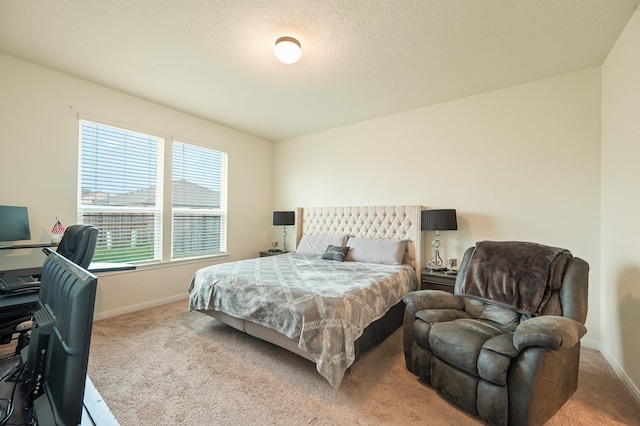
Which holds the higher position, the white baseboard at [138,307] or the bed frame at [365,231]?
the bed frame at [365,231]

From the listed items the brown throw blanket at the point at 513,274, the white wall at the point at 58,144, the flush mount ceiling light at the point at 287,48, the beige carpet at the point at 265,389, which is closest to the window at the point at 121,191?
the white wall at the point at 58,144

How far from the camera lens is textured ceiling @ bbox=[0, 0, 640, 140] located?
6.81ft

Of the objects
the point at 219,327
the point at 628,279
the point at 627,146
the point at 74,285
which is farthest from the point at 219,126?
the point at 628,279

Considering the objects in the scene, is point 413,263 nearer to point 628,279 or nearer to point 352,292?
point 352,292

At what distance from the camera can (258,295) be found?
247cm

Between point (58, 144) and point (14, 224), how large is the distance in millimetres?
1016

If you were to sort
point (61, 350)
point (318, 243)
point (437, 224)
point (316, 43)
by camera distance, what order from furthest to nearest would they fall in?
point (318, 243) < point (437, 224) < point (316, 43) < point (61, 350)

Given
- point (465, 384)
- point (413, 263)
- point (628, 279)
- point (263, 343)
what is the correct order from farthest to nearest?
1. point (413, 263)
2. point (263, 343)
3. point (628, 279)
4. point (465, 384)

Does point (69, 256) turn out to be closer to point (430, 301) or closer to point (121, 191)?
point (121, 191)

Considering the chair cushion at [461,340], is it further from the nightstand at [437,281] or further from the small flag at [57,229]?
the small flag at [57,229]

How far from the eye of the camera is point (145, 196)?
3824 mm

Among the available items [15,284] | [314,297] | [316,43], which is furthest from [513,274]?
[15,284]

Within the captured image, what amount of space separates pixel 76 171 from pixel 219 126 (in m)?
2.16

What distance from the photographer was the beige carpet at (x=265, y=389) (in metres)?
1.77
